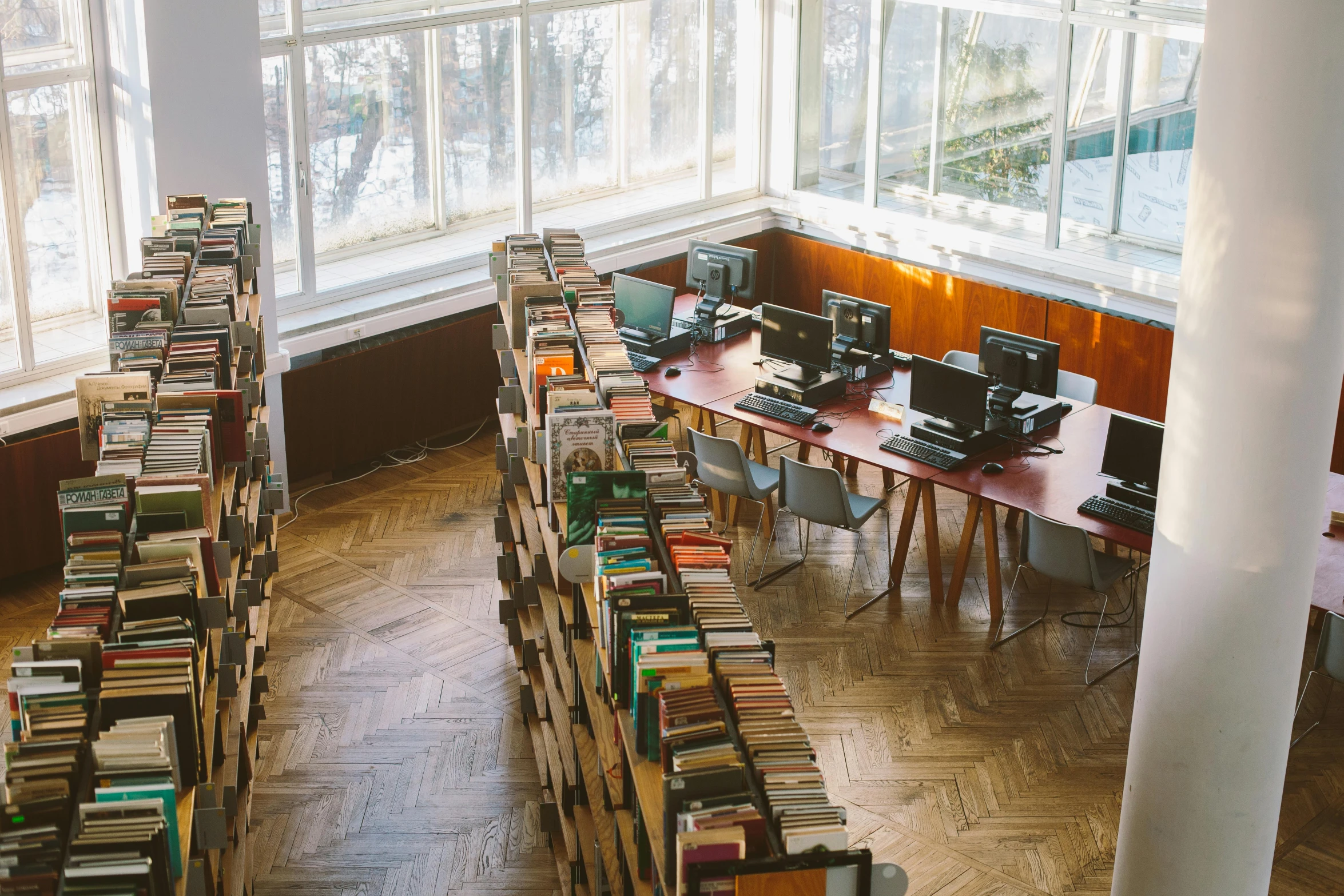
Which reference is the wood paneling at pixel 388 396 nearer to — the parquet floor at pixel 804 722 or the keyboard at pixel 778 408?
the parquet floor at pixel 804 722

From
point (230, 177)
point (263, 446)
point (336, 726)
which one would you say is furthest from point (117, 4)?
point (336, 726)

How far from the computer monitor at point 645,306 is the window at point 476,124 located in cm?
131

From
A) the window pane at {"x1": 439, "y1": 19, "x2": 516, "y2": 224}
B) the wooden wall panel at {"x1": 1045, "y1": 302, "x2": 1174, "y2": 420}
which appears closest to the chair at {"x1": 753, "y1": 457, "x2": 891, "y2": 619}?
the wooden wall panel at {"x1": 1045, "y1": 302, "x2": 1174, "y2": 420}

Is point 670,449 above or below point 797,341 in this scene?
above

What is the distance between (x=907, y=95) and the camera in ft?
35.0

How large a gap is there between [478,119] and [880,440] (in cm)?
397

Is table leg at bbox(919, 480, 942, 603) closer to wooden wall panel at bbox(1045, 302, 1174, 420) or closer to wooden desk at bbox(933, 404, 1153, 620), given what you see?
wooden desk at bbox(933, 404, 1153, 620)

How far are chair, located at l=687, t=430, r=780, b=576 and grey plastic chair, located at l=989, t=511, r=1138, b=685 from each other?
151cm

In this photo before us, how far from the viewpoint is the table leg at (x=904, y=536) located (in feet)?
25.2

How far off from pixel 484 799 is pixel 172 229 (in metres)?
3.22

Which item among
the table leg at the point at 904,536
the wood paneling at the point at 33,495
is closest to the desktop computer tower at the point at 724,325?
the table leg at the point at 904,536

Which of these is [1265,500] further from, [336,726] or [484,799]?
[336,726]

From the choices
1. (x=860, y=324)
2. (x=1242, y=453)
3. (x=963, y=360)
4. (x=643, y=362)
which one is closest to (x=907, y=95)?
(x=963, y=360)

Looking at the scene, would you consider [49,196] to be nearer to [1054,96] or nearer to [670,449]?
[670,449]
